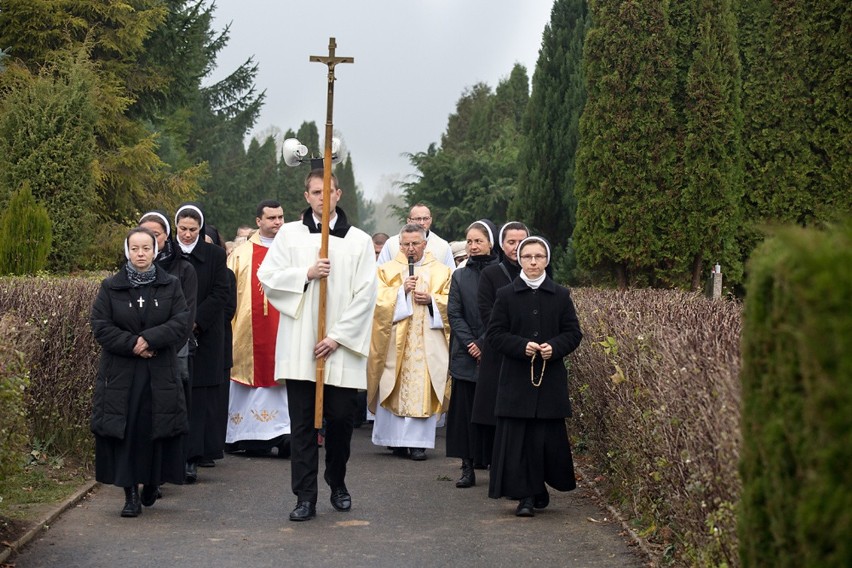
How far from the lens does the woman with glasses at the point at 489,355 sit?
9.32 m

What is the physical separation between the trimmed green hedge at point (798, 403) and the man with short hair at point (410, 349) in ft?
24.3

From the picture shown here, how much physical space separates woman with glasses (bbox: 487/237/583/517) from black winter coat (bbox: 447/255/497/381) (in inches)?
69.6

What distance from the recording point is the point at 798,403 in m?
3.51

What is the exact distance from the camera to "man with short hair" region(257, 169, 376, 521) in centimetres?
796

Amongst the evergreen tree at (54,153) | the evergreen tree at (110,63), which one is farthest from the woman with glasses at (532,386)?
the evergreen tree at (110,63)

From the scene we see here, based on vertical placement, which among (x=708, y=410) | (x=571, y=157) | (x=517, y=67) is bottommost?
(x=708, y=410)

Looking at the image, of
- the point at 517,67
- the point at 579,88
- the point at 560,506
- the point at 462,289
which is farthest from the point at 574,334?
the point at 517,67

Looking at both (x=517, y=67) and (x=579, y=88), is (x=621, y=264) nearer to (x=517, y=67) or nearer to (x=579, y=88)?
(x=579, y=88)

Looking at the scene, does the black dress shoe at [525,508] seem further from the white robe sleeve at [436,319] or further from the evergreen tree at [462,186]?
the evergreen tree at [462,186]

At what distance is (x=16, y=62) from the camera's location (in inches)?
1000

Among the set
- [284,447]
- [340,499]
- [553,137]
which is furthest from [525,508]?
[553,137]

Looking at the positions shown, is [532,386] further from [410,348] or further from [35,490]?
[410,348]

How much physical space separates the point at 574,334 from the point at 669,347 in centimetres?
136

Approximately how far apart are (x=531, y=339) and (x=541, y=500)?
104cm
